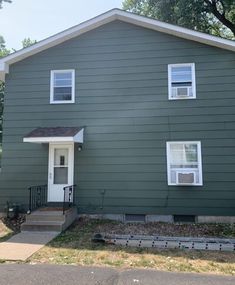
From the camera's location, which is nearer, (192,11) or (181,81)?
(181,81)

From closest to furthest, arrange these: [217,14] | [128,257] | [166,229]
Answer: [128,257] → [166,229] → [217,14]

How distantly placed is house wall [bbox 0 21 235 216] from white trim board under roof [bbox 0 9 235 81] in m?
0.19

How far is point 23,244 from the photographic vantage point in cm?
755

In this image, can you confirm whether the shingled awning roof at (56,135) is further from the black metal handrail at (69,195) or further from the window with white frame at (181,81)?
the window with white frame at (181,81)

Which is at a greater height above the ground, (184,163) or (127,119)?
(127,119)

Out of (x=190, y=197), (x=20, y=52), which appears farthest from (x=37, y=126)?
(x=190, y=197)

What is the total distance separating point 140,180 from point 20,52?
6.38 metres

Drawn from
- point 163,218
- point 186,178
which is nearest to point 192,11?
point 186,178

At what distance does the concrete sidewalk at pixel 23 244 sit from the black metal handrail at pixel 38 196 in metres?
2.07

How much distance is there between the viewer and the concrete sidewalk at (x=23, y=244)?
6.64 meters

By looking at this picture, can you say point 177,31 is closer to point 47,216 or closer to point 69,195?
point 69,195

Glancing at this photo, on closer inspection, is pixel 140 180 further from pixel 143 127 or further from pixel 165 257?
pixel 165 257

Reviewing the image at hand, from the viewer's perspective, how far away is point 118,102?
10.8 m

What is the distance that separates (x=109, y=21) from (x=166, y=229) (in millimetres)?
7535
